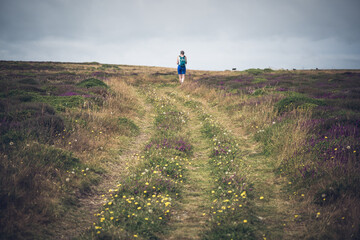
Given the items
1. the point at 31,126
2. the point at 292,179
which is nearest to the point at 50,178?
the point at 31,126

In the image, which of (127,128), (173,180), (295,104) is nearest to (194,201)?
(173,180)

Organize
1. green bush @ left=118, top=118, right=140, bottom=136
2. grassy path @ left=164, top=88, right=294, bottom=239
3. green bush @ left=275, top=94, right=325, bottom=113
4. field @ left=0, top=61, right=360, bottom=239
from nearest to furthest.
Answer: field @ left=0, top=61, right=360, bottom=239 < grassy path @ left=164, top=88, right=294, bottom=239 < green bush @ left=118, top=118, right=140, bottom=136 < green bush @ left=275, top=94, right=325, bottom=113

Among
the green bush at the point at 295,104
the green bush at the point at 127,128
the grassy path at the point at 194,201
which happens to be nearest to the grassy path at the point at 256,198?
the grassy path at the point at 194,201

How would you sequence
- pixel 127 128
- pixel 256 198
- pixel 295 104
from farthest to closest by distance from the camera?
pixel 295 104 → pixel 127 128 → pixel 256 198

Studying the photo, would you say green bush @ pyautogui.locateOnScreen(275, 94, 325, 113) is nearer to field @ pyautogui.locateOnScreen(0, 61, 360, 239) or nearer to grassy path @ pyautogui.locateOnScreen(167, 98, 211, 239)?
field @ pyautogui.locateOnScreen(0, 61, 360, 239)

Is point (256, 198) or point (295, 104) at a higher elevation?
point (295, 104)

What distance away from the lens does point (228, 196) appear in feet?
15.2

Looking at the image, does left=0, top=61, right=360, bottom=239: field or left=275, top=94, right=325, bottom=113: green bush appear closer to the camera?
left=0, top=61, right=360, bottom=239: field

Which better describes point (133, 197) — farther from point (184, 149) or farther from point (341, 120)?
point (341, 120)

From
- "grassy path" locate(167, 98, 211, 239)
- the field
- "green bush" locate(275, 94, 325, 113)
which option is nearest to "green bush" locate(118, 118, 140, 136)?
the field

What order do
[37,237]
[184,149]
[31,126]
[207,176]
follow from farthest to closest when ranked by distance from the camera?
1. [184,149]
2. [31,126]
3. [207,176]
4. [37,237]

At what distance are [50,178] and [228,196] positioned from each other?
14.7ft

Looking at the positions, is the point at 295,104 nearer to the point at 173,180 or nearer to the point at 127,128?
the point at 173,180

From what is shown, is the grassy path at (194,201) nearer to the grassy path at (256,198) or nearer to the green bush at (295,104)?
the grassy path at (256,198)
